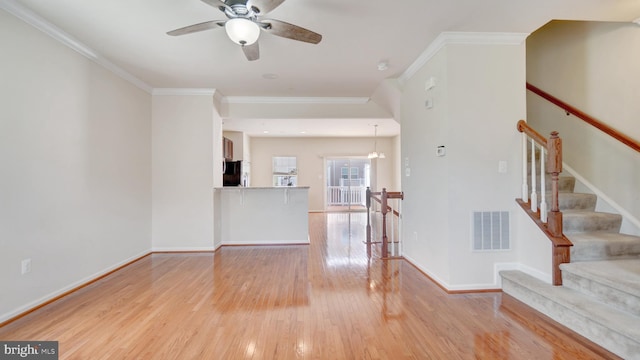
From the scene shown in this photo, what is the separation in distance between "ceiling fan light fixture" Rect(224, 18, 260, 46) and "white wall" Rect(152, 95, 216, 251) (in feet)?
8.83

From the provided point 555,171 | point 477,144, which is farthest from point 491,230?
point 477,144

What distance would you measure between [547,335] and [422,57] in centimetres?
292

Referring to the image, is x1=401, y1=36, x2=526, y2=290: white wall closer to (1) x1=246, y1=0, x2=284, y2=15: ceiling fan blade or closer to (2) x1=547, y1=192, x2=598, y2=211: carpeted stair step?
(2) x1=547, y1=192, x2=598, y2=211: carpeted stair step

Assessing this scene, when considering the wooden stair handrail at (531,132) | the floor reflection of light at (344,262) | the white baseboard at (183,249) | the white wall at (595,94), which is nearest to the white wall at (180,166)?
the white baseboard at (183,249)

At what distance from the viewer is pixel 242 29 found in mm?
2123

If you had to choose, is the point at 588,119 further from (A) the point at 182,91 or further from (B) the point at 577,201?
(A) the point at 182,91

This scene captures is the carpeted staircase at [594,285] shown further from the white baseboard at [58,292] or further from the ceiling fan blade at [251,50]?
the white baseboard at [58,292]

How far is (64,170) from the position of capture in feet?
9.57

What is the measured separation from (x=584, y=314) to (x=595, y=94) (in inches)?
102

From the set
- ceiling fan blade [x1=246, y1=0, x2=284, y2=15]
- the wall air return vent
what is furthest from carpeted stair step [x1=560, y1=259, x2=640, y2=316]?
ceiling fan blade [x1=246, y1=0, x2=284, y2=15]

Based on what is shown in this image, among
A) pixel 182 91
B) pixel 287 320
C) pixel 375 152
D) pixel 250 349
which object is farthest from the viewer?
pixel 375 152

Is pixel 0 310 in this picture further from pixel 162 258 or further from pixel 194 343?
pixel 162 258

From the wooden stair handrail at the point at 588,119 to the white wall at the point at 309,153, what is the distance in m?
5.88

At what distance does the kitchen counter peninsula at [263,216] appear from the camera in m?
5.14
